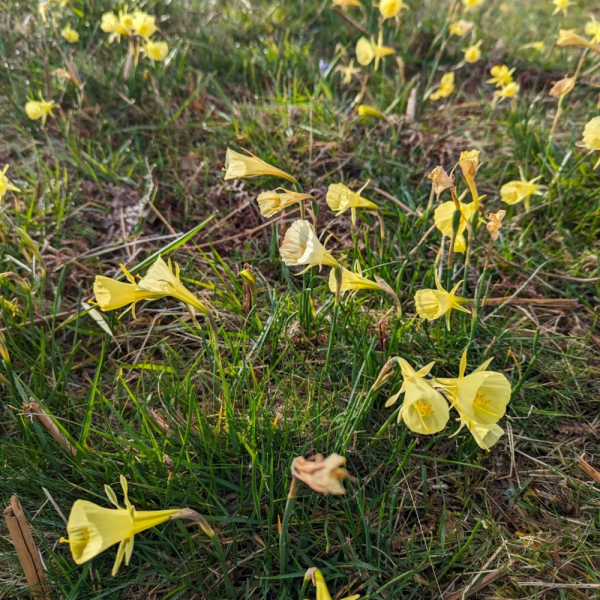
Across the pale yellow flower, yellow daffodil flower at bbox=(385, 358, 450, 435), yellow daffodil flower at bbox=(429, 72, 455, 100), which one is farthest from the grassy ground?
the pale yellow flower

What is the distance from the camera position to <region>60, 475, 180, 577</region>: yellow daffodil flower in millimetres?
1160

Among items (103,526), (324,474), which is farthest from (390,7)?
(103,526)

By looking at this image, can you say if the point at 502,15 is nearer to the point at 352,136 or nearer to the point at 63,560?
the point at 352,136

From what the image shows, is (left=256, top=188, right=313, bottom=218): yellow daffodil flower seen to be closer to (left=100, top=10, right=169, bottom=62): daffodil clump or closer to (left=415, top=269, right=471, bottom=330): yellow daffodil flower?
(left=415, top=269, right=471, bottom=330): yellow daffodil flower

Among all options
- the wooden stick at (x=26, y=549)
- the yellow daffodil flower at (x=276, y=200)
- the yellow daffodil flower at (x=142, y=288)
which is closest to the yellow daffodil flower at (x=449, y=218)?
the yellow daffodil flower at (x=276, y=200)

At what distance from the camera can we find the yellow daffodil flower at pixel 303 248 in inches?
61.2

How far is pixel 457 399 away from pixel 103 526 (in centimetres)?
87

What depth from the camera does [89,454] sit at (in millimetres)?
1733

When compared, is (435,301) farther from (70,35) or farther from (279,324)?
(70,35)

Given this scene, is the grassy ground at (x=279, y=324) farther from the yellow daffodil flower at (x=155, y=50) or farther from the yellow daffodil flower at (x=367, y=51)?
the yellow daffodil flower at (x=367, y=51)

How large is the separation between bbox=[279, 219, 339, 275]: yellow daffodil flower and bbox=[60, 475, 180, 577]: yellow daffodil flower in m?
0.73

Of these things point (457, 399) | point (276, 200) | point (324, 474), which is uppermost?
point (276, 200)

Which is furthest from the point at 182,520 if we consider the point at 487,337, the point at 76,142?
the point at 76,142

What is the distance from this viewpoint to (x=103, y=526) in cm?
117
